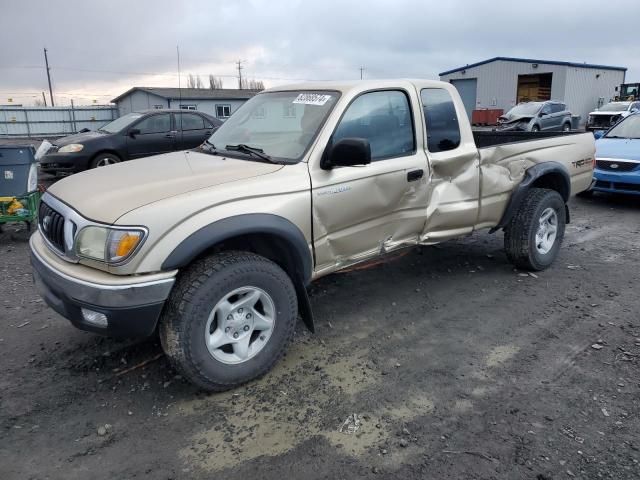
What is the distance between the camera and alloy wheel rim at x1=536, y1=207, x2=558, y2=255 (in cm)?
530

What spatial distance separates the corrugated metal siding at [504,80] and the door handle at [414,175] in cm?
3425

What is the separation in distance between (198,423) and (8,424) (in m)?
1.10

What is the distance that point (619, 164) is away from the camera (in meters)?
8.50

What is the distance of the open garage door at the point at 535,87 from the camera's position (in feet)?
114

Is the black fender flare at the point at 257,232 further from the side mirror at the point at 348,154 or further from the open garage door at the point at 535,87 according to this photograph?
the open garage door at the point at 535,87

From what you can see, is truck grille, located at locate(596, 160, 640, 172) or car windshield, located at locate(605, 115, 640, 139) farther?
car windshield, located at locate(605, 115, 640, 139)

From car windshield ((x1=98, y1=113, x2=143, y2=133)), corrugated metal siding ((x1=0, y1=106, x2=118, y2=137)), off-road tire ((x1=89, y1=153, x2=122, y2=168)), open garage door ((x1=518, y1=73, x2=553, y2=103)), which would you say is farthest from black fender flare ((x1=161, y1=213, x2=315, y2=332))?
open garage door ((x1=518, y1=73, x2=553, y2=103))

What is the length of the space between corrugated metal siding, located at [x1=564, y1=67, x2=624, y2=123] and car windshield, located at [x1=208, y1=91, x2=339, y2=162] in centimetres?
3492

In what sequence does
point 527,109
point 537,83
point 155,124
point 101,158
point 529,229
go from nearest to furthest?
point 529,229 → point 101,158 → point 155,124 → point 527,109 → point 537,83

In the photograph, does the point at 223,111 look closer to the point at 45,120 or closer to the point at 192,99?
the point at 192,99

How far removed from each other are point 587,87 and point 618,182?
3206cm

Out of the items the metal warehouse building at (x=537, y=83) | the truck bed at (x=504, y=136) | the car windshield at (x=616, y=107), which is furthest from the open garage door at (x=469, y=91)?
the truck bed at (x=504, y=136)

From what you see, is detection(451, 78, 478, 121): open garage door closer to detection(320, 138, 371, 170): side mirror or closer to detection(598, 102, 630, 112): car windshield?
detection(598, 102, 630, 112): car windshield

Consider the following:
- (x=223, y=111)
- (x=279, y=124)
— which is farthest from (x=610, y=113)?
(x=279, y=124)
